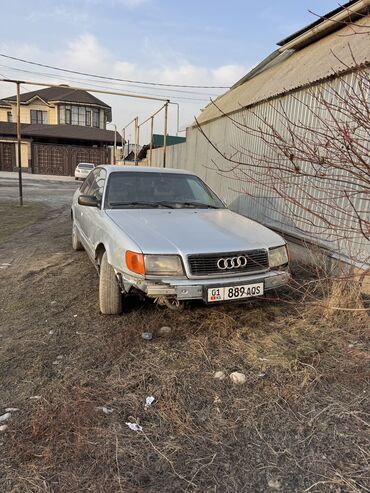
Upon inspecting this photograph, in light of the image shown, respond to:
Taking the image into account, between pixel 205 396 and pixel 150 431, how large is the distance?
497 millimetres

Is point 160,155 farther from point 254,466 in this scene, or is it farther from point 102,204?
point 254,466

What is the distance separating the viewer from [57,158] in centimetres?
3466

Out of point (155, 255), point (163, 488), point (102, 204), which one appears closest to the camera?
point (163, 488)

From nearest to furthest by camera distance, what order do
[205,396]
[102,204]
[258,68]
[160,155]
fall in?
[205,396] → [102,204] → [258,68] → [160,155]

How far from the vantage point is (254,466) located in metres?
2.02

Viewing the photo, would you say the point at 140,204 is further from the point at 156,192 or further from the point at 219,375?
the point at 219,375

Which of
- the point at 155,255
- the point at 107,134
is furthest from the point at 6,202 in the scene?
the point at 107,134

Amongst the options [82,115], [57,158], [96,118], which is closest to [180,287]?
[57,158]

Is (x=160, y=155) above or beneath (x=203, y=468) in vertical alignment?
above

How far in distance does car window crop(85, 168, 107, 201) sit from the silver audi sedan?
60 mm

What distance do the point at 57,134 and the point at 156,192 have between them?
34.4m

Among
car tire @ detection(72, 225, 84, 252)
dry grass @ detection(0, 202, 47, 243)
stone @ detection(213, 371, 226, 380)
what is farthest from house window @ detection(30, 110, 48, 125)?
stone @ detection(213, 371, 226, 380)

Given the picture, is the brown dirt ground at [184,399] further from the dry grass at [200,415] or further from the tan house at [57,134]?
the tan house at [57,134]

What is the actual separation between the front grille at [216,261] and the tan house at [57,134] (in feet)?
102
